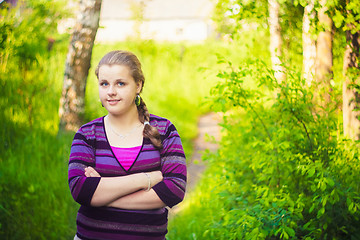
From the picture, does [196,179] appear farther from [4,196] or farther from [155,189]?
[155,189]

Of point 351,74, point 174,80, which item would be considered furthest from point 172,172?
point 174,80

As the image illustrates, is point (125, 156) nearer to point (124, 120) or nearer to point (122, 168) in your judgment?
point (122, 168)

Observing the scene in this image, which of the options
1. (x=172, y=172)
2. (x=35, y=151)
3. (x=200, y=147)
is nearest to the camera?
(x=172, y=172)

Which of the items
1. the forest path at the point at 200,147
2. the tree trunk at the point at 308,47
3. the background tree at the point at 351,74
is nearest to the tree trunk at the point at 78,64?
the forest path at the point at 200,147

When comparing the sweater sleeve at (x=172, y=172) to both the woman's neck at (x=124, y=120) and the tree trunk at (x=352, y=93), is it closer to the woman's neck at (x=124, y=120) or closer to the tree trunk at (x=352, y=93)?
the woman's neck at (x=124, y=120)

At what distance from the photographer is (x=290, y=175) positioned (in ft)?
10.3

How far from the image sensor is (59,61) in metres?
6.27

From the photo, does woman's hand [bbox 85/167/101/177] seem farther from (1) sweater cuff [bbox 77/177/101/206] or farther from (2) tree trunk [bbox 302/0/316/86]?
(2) tree trunk [bbox 302/0/316/86]

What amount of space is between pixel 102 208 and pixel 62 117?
11.4 feet

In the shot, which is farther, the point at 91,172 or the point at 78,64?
the point at 78,64

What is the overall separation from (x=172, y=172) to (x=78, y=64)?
348cm

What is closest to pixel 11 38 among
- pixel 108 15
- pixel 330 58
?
pixel 330 58

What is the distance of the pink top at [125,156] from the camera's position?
6.36 ft

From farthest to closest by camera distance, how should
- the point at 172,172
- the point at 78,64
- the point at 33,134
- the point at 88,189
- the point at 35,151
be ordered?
the point at 78,64
the point at 33,134
the point at 35,151
the point at 172,172
the point at 88,189
